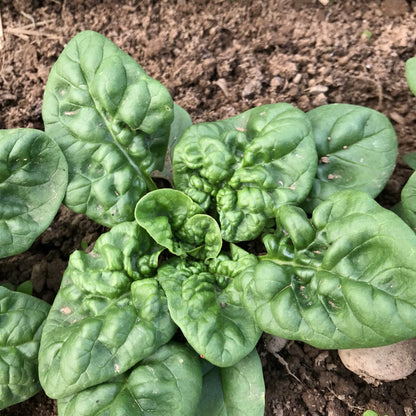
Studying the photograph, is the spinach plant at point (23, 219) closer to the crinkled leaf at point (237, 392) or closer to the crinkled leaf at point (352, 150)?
the crinkled leaf at point (237, 392)

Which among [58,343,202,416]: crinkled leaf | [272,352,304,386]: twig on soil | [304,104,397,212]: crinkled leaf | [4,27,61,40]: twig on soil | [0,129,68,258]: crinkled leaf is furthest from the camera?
[4,27,61,40]: twig on soil

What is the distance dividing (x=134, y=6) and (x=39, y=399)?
2.87 meters

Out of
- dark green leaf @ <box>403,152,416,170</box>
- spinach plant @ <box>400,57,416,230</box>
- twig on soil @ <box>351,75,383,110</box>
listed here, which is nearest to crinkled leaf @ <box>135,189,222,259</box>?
spinach plant @ <box>400,57,416,230</box>

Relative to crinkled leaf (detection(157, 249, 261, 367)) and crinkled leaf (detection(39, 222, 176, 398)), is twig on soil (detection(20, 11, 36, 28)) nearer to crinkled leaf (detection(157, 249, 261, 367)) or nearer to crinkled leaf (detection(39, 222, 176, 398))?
crinkled leaf (detection(39, 222, 176, 398))

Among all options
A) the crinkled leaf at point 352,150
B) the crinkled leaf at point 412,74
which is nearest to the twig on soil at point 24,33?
the crinkled leaf at point 352,150

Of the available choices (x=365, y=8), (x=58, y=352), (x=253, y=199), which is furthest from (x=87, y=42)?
(x=365, y=8)

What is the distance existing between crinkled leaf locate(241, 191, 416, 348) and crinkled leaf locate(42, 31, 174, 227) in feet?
2.77

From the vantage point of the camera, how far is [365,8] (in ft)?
11.1

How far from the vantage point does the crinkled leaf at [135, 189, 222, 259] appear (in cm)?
235

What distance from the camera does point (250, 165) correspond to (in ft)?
7.72

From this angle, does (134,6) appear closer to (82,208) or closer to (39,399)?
(82,208)

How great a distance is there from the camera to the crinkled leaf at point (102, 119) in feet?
7.58

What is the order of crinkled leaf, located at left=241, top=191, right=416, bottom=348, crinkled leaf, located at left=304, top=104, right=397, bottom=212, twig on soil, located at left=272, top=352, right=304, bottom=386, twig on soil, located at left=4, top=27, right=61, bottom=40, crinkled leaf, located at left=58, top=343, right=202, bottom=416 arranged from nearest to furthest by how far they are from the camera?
crinkled leaf, located at left=241, top=191, right=416, bottom=348 < crinkled leaf, located at left=58, top=343, right=202, bottom=416 < crinkled leaf, located at left=304, top=104, right=397, bottom=212 < twig on soil, located at left=272, top=352, right=304, bottom=386 < twig on soil, located at left=4, top=27, right=61, bottom=40

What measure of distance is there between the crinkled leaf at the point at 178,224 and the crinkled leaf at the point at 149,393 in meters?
0.60
